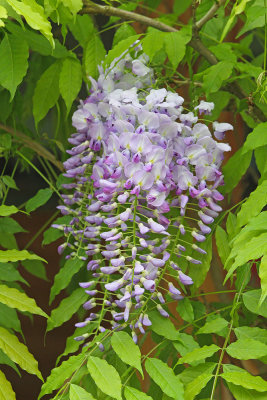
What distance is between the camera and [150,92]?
924 mm

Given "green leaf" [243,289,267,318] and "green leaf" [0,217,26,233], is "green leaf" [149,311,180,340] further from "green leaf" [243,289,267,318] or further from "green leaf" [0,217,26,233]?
"green leaf" [0,217,26,233]

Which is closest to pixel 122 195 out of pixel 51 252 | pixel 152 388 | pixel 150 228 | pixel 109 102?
pixel 150 228

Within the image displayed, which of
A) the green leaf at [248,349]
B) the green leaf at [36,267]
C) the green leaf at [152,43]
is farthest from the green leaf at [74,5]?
the green leaf at [36,267]

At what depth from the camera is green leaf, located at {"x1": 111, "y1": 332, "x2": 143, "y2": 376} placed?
77 centimetres

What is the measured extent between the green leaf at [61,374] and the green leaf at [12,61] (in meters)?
0.40

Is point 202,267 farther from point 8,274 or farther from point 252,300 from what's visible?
point 8,274

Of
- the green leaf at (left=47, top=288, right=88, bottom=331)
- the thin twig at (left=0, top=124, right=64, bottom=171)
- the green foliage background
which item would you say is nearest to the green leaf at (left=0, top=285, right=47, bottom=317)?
the green foliage background

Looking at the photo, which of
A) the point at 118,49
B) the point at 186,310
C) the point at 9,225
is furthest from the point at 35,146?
the point at 186,310

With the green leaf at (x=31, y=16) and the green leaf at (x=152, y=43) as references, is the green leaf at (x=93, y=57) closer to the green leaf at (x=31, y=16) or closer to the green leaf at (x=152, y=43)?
the green leaf at (x=152, y=43)

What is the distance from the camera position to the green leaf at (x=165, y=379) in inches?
29.5

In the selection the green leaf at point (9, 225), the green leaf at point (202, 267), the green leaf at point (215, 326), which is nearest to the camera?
the green leaf at point (215, 326)

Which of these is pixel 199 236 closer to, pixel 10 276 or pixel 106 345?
pixel 106 345

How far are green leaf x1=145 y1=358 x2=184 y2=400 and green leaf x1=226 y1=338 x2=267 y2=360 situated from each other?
77 millimetres

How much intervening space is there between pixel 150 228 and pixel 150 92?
0.21 m
